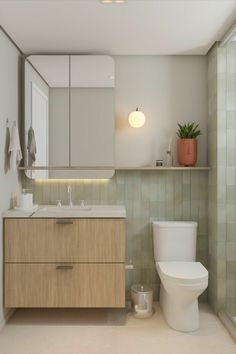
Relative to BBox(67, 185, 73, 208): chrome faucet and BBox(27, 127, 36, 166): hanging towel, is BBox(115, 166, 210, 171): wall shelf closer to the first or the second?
BBox(67, 185, 73, 208): chrome faucet

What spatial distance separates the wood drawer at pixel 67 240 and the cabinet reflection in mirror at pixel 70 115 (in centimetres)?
61

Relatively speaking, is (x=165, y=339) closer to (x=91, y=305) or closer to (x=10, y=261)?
(x=91, y=305)

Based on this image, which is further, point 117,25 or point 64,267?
point 64,267

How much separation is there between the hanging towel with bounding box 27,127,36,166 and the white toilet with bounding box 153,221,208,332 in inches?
49.7

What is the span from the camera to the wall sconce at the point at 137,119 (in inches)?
132

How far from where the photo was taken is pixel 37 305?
2871 millimetres

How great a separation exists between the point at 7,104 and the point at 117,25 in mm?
1081

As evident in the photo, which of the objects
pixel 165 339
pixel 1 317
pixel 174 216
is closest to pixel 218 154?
pixel 174 216

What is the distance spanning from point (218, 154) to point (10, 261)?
191 cm

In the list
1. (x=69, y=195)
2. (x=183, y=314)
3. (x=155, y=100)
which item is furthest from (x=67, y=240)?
(x=155, y=100)

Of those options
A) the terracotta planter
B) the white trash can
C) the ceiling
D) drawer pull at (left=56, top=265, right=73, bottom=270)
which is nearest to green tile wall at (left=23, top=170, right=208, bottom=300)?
the terracotta planter

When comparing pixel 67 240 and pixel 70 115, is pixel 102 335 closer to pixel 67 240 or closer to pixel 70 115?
pixel 67 240

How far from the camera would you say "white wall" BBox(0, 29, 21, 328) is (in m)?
2.82

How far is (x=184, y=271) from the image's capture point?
2.80 meters
